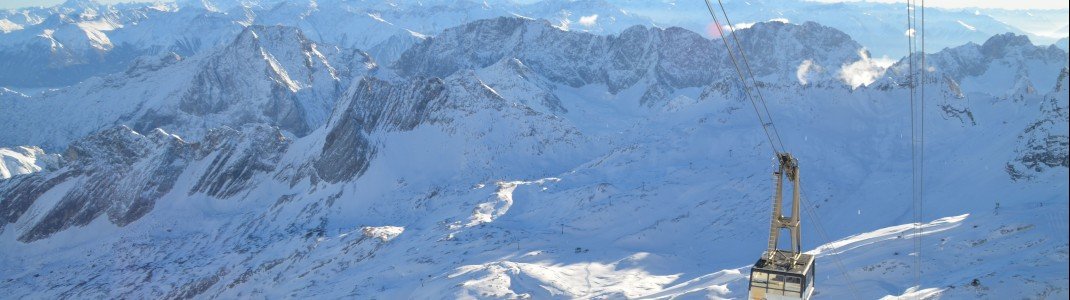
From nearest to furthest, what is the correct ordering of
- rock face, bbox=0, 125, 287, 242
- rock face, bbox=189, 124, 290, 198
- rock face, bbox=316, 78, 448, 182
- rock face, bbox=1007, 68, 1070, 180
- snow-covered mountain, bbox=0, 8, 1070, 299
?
1. snow-covered mountain, bbox=0, 8, 1070, 299
2. rock face, bbox=1007, 68, 1070, 180
3. rock face, bbox=316, 78, 448, 182
4. rock face, bbox=0, 125, 287, 242
5. rock face, bbox=189, 124, 290, 198

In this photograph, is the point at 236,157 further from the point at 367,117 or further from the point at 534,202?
the point at 534,202

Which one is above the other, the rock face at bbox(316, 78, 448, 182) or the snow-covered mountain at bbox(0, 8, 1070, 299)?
the rock face at bbox(316, 78, 448, 182)

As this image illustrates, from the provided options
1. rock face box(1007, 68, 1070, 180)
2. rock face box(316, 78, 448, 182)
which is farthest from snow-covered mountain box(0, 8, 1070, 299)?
rock face box(316, 78, 448, 182)

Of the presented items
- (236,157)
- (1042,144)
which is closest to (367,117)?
(236,157)

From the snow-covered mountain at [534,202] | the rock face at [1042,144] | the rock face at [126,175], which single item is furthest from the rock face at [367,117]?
the rock face at [1042,144]

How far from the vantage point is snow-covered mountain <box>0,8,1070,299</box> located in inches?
2591

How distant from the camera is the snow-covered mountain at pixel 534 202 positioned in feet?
216

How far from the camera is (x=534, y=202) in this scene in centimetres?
10194

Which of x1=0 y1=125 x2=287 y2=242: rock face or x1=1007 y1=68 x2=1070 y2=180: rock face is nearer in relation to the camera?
x1=1007 y1=68 x2=1070 y2=180: rock face

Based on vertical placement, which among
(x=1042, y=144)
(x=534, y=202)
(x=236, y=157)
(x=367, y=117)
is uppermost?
(x=367, y=117)

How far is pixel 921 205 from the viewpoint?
265 feet

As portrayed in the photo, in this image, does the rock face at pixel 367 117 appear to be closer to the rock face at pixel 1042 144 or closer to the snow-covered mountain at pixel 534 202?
the snow-covered mountain at pixel 534 202

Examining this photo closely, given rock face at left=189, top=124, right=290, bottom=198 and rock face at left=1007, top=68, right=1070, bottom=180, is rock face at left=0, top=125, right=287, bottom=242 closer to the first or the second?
rock face at left=189, top=124, right=290, bottom=198

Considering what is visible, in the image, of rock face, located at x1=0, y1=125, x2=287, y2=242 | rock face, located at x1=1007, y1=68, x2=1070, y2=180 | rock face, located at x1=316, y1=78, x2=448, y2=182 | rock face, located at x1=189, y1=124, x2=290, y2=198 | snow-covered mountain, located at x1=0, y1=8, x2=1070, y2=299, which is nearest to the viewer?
snow-covered mountain, located at x1=0, y1=8, x2=1070, y2=299
